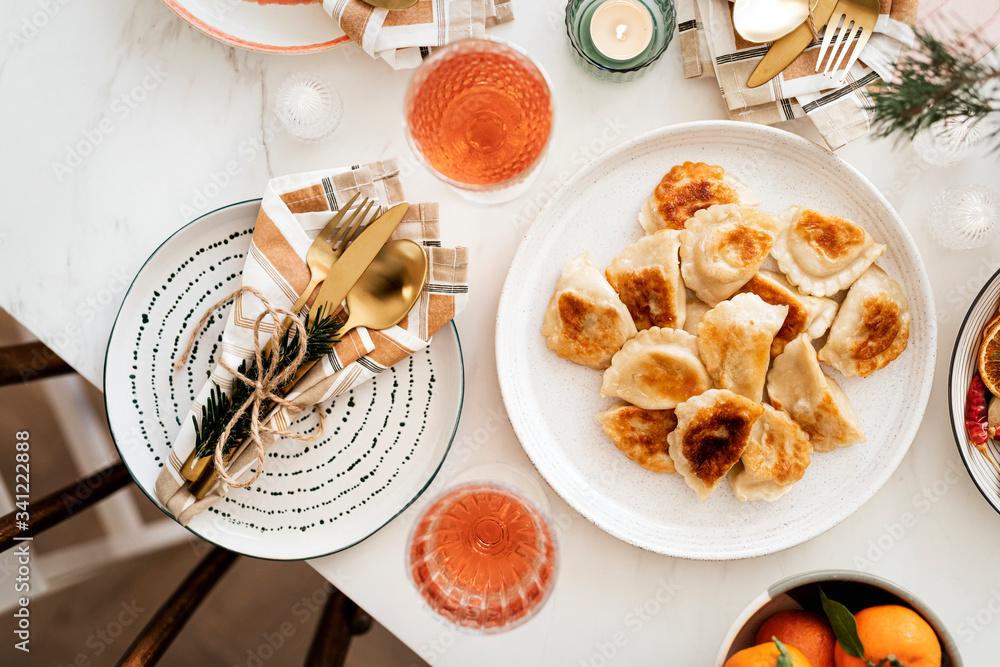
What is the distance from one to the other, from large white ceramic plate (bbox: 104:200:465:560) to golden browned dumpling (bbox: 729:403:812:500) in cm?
69

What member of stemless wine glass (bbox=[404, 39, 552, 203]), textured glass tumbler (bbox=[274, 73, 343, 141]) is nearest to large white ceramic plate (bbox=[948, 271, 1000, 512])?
stemless wine glass (bbox=[404, 39, 552, 203])

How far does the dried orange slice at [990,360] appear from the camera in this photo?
56.5 inches

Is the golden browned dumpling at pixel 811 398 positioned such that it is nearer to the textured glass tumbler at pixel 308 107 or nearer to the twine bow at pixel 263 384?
the twine bow at pixel 263 384

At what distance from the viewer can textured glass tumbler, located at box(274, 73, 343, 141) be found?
1522 millimetres

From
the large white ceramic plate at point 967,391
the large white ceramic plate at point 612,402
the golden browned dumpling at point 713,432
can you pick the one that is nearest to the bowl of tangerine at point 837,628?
the large white ceramic plate at point 612,402

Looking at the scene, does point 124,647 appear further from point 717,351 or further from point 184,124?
point 717,351

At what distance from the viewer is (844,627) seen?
127cm

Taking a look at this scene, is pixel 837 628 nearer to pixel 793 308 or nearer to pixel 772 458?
pixel 772 458

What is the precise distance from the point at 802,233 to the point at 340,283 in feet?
3.48

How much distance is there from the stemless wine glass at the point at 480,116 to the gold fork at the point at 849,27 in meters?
0.66

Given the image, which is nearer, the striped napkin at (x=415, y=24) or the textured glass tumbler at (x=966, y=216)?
the striped napkin at (x=415, y=24)

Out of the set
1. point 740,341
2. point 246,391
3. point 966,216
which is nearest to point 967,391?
point 966,216

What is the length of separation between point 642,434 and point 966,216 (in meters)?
0.96

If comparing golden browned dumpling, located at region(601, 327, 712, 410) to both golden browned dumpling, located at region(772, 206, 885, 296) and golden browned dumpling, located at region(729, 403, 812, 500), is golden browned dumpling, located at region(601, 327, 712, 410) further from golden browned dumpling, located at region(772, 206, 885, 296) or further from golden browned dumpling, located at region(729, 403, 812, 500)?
golden browned dumpling, located at region(772, 206, 885, 296)
